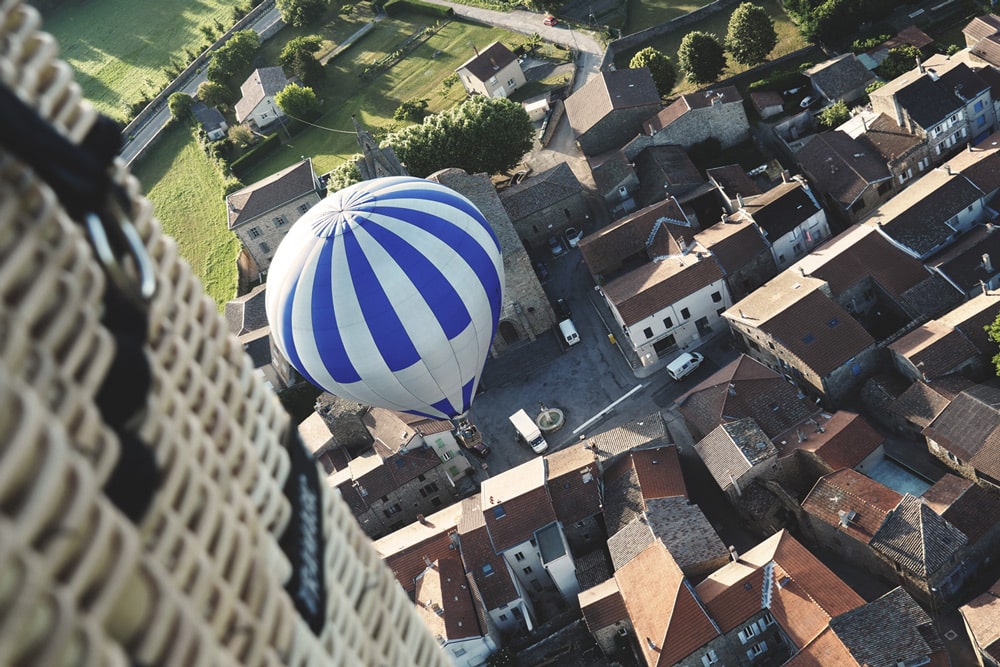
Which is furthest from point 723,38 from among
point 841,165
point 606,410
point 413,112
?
point 606,410

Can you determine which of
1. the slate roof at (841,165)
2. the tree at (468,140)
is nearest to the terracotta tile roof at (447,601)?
the tree at (468,140)

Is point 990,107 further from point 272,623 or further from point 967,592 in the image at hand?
point 272,623

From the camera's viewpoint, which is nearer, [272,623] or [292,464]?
[272,623]

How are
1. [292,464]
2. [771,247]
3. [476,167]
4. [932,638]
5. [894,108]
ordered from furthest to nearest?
[476,167] → [894,108] → [771,247] → [932,638] → [292,464]

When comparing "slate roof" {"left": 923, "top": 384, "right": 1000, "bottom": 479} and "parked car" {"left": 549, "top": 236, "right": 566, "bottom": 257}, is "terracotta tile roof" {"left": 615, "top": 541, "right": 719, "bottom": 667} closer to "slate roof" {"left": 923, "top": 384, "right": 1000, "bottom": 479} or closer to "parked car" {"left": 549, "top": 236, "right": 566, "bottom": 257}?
"slate roof" {"left": 923, "top": 384, "right": 1000, "bottom": 479}

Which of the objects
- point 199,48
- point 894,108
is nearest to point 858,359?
point 894,108

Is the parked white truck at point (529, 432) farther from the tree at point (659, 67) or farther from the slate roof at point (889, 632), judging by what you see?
the tree at point (659, 67)
